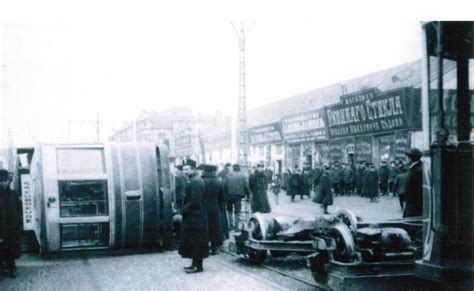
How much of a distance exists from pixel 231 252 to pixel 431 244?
4485mm

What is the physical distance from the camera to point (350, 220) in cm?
637

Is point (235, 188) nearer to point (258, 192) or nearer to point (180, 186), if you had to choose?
point (180, 186)

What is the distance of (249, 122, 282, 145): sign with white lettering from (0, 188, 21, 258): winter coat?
75.6 ft

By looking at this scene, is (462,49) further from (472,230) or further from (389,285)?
(389,285)

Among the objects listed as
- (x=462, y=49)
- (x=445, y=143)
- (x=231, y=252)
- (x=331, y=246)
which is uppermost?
(x=462, y=49)

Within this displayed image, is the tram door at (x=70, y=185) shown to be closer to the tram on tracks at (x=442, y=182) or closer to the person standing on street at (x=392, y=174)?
the tram on tracks at (x=442, y=182)

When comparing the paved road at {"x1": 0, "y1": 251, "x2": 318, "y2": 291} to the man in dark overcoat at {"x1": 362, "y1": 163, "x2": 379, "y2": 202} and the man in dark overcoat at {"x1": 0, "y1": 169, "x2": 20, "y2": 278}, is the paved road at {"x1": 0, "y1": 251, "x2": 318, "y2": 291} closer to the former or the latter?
the man in dark overcoat at {"x1": 0, "y1": 169, "x2": 20, "y2": 278}

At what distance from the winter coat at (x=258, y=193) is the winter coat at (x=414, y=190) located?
690cm

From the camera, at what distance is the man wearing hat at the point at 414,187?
657 cm

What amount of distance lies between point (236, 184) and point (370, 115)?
10.8 m

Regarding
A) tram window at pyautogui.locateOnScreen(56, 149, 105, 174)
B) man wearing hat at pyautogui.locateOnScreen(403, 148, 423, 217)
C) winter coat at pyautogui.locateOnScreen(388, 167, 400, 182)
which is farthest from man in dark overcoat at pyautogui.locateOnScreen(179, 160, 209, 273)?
winter coat at pyautogui.locateOnScreen(388, 167, 400, 182)

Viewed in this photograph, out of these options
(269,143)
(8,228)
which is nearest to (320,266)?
(8,228)

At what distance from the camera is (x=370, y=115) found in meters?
21.5

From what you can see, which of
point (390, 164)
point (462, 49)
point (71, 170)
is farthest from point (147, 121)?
point (462, 49)
